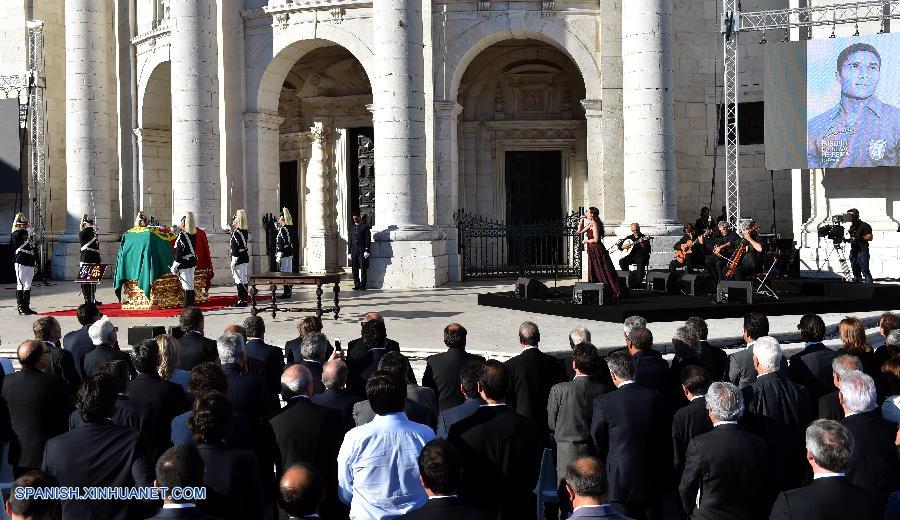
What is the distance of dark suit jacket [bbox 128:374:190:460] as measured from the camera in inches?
249

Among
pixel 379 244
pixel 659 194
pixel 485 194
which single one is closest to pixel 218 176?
pixel 379 244

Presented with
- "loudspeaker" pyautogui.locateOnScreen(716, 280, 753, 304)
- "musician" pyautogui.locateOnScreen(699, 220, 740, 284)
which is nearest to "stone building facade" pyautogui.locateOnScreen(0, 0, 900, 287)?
"musician" pyautogui.locateOnScreen(699, 220, 740, 284)

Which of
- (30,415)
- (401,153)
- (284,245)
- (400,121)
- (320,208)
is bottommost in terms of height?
(30,415)

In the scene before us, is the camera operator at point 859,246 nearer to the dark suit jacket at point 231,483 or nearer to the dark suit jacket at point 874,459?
the dark suit jacket at point 874,459

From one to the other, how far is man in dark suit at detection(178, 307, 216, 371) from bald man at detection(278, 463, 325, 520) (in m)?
4.22

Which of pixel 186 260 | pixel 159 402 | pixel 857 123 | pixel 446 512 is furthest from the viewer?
pixel 857 123

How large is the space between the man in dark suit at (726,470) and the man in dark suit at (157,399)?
318cm

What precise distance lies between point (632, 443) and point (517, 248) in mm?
22680

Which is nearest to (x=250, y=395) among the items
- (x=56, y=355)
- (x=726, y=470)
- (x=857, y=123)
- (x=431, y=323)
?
(x=56, y=355)

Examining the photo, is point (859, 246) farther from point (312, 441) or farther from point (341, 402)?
point (312, 441)

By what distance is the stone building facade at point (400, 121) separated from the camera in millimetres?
22891

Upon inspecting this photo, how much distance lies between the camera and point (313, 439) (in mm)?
5609

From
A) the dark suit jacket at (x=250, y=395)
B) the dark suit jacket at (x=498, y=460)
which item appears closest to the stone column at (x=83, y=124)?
the dark suit jacket at (x=250, y=395)

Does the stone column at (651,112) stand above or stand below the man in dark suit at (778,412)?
above
